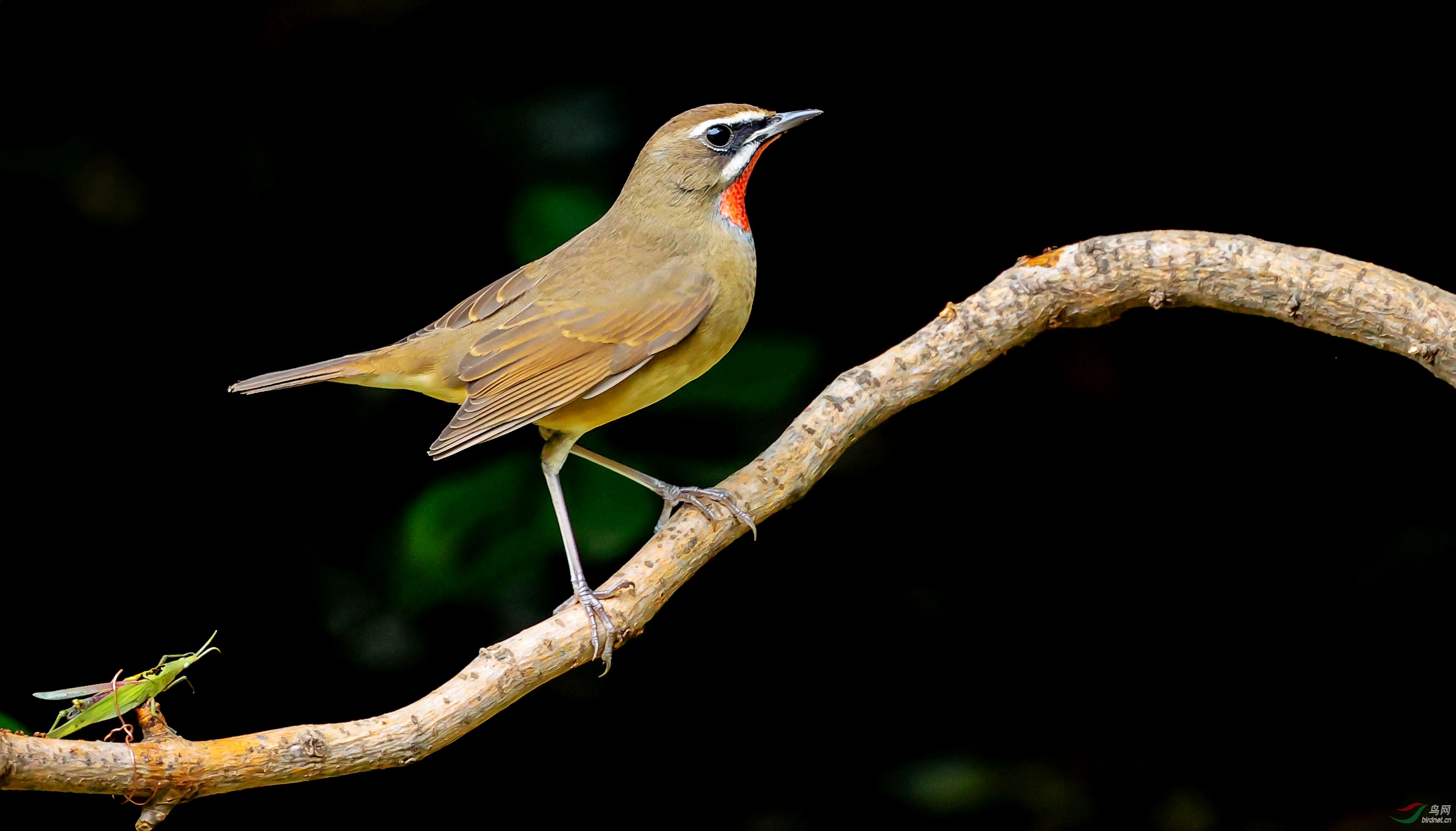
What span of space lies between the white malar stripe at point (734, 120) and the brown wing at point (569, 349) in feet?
1.33

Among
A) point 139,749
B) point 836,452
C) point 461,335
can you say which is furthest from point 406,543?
point 139,749

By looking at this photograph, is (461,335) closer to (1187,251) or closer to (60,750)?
(60,750)

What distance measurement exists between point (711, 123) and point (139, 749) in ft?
6.97

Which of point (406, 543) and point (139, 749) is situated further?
point (406, 543)

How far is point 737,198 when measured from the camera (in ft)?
11.9

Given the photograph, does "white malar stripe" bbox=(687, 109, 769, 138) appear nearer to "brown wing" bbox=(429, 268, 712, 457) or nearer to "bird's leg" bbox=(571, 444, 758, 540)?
"brown wing" bbox=(429, 268, 712, 457)

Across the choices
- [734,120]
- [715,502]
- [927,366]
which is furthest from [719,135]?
[715,502]

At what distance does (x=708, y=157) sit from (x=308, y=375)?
125cm

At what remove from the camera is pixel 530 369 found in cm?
333

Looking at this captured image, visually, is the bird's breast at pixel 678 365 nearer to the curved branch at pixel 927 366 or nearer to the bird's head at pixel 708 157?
the bird's head at pixel 708 157

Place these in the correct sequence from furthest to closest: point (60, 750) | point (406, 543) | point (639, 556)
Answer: point (406, 543), point (639, 556), point (60, 750)

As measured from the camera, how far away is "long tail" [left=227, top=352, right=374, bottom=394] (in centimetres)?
333

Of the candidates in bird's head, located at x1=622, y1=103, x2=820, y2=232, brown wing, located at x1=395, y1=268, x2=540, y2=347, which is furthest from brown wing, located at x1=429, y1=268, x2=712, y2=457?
bird's head, located at x1=622, y1=103, x2=820, y2=232

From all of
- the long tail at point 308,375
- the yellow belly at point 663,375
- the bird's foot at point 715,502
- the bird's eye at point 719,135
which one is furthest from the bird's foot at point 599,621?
the bird's eye at point 719,135
